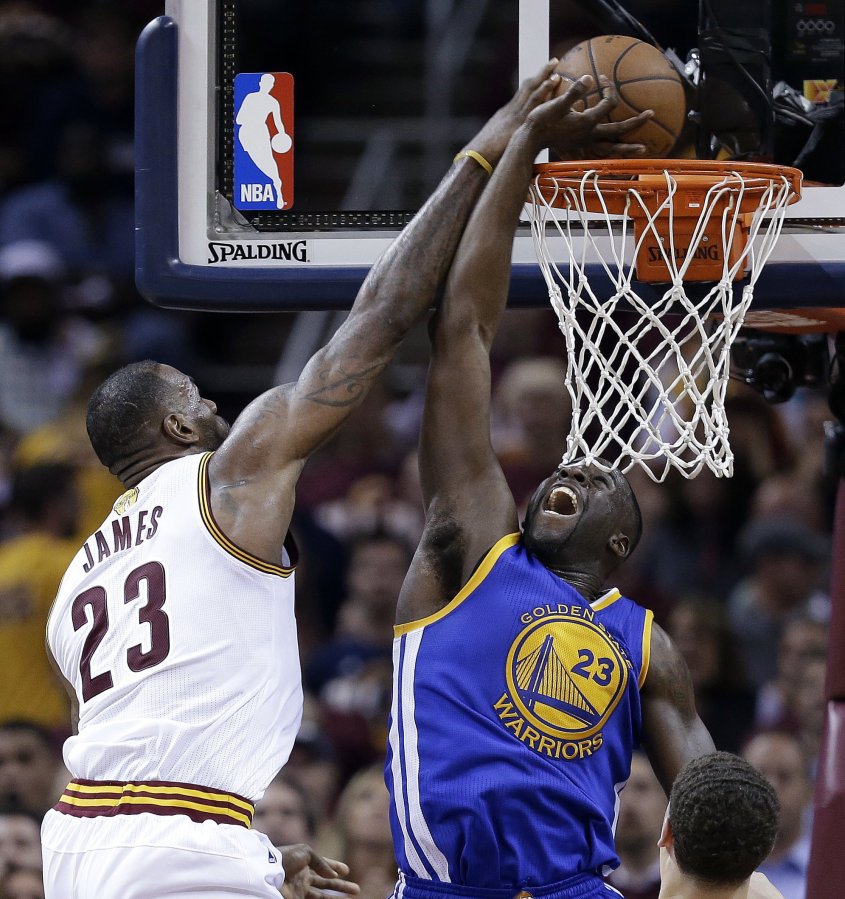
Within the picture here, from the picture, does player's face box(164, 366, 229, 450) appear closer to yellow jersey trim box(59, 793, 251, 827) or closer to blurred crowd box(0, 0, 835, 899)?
yellow jersey trim box(59, 793, 251, 827)

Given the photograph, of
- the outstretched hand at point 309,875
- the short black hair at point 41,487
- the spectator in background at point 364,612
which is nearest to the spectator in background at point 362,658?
the spectator in background at point 364,612

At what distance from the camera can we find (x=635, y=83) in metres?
3.96

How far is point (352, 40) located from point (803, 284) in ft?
6.23

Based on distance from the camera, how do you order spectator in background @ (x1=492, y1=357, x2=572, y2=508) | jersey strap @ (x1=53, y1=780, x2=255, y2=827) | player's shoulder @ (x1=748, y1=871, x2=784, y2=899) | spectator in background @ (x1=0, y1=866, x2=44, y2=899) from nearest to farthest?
player's shoulder @ (x1=748, y1=871, x2=784, y2=899) → jersey strap @ (x1=53, y1=780, x2=255, y2=827) → spectator in background @ (x1=0, y1=866, x2=44, y2=899) → spectator in background @ (x1=492, y1=357, x2=572, y2=508)

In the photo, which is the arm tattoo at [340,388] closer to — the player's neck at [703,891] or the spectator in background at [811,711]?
the player's neck at [703,891]

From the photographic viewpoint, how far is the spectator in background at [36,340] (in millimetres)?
8422

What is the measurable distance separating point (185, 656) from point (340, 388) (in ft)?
2.44

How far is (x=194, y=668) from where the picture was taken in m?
3.52

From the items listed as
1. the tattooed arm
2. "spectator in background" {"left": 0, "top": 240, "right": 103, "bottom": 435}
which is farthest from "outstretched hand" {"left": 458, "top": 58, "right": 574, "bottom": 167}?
"spectator in background" {"left": 0, "top": 240, "right": 103, "bottom": 435}

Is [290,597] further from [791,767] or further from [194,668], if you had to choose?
[791,767]

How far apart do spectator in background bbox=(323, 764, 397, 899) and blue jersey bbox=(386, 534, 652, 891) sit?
7.38 feet

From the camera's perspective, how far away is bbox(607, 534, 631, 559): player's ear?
4.10m

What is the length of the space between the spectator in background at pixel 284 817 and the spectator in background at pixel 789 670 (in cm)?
206

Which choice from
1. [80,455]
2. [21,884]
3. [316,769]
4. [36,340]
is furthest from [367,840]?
[36,340]
